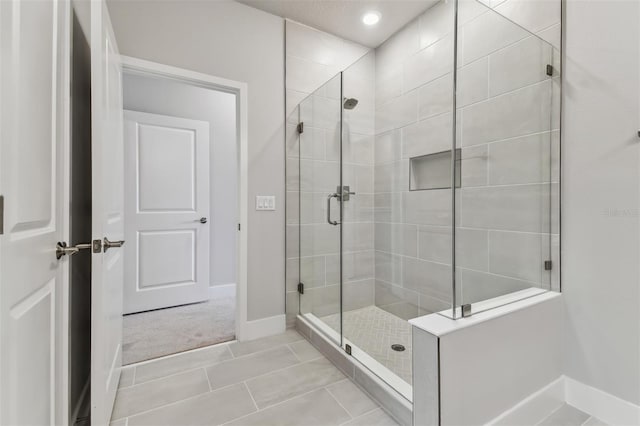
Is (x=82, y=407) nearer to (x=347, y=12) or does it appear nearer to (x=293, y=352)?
(x=293, y=352)

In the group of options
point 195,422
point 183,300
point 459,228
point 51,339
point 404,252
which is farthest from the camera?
point 183,300

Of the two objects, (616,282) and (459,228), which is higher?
(459,228)

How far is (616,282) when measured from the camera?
1.43 metres

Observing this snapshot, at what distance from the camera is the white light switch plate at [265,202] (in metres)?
2.34

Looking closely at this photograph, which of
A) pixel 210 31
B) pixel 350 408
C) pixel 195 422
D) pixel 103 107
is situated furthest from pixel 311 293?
pixel 210 31

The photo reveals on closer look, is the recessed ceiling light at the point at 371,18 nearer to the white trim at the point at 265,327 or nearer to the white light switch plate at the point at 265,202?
the white light switch plate at the point at 265,202

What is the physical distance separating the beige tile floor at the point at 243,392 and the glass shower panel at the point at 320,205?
16.0 inches

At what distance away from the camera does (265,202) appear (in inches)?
93.1

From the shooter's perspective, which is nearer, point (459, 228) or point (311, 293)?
point (459, 228)

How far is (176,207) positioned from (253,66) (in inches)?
64.9

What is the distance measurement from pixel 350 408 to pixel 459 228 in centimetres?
108

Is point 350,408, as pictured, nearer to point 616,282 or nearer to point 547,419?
point 547,419

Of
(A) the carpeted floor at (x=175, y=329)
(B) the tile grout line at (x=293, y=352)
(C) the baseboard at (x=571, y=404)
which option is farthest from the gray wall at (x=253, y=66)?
(C) the baseboard at (x=571, y=404)

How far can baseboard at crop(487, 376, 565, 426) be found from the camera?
1.33 meters
